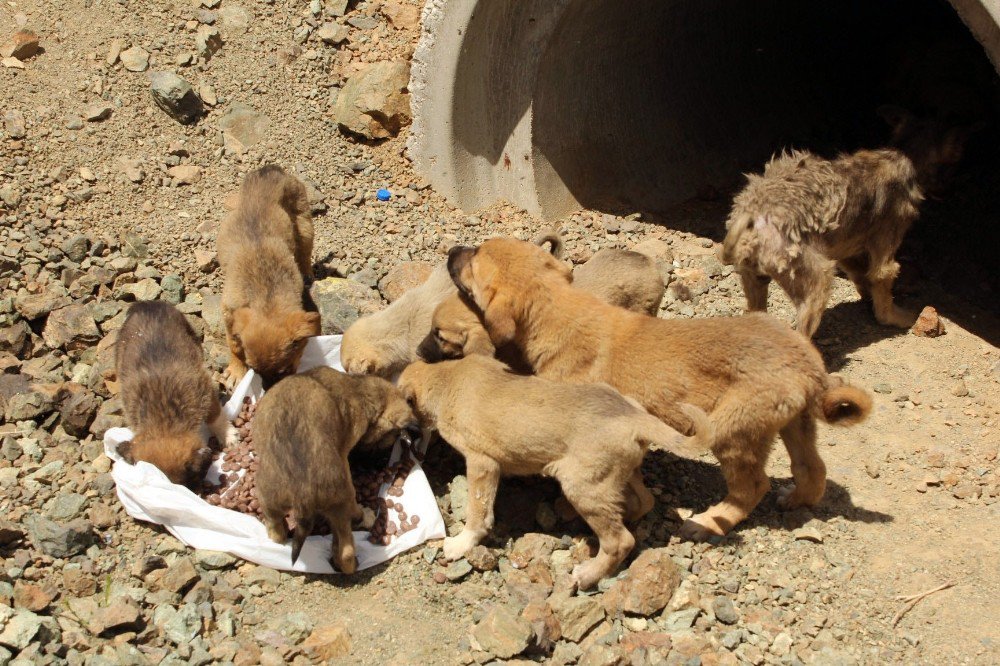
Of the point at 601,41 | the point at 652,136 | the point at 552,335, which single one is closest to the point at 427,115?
the point at 601,41

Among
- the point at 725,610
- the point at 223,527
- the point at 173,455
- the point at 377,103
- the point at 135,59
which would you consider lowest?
the point at 223,527

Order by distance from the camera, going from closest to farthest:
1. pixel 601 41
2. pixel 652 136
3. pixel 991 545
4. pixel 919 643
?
1. pixel 919 643
2. pixel 991 545
3. pixel 601 41
4. pixel 652 136

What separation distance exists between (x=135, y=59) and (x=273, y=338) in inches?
167

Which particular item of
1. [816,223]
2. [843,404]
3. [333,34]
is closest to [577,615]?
[843,404]

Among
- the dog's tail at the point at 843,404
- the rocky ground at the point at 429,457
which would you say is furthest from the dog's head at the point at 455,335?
the dog's tail at the point at 843,404

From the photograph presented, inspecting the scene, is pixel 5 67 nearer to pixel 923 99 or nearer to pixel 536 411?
pixel 536 411

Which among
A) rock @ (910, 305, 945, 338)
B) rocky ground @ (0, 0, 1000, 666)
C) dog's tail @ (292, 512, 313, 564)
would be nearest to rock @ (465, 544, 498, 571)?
rocky ground @ (0, 0, 1000, 666)

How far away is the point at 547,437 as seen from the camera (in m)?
5.71

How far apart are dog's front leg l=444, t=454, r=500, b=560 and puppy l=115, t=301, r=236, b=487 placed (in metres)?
1.97

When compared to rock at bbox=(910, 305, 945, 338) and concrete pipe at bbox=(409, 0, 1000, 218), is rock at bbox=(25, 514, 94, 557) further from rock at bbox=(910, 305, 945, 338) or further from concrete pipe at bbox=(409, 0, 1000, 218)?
rock at bbox=(910, 305, 945, 338)

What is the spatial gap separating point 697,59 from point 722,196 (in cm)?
171

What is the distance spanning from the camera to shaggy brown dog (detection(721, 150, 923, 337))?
7344 millimetres

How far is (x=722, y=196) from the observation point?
1063 cm

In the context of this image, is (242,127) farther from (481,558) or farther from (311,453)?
(481,558)
